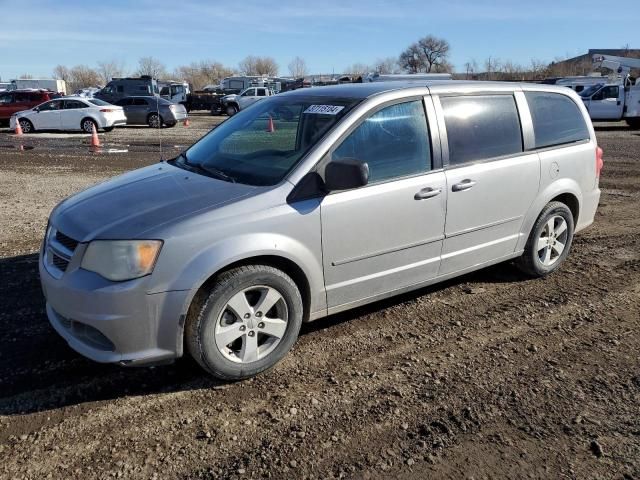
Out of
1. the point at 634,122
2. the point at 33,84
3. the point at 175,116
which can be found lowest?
the point at 634,122

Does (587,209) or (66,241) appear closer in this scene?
(66,241)

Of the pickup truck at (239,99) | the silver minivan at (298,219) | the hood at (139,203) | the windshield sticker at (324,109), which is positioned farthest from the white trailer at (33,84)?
the silver minivan at (298,219)

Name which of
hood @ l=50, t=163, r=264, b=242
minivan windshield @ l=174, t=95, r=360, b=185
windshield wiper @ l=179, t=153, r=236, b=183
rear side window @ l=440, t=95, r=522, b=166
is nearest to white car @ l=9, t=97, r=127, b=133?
minivan windshield @ l=174, t=95, r=360, b=185

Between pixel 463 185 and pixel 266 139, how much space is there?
62.7 inches

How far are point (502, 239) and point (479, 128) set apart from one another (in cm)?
97

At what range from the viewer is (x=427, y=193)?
4.02 metres

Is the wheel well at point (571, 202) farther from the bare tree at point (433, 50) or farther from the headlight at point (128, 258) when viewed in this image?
the bare tree at point (433, 50)

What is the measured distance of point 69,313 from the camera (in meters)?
3.21

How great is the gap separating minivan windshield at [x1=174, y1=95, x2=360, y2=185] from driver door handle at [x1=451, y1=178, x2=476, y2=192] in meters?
1.02

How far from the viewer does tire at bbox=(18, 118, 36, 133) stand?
22.1 meters

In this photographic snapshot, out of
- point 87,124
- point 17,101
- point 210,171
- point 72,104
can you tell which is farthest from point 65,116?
point 210,171

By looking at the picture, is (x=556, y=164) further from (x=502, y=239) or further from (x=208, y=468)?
(x=208, y=468)

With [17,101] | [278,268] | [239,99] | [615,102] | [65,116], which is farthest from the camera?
[239,99]

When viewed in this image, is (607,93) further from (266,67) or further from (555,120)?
(266,67)
